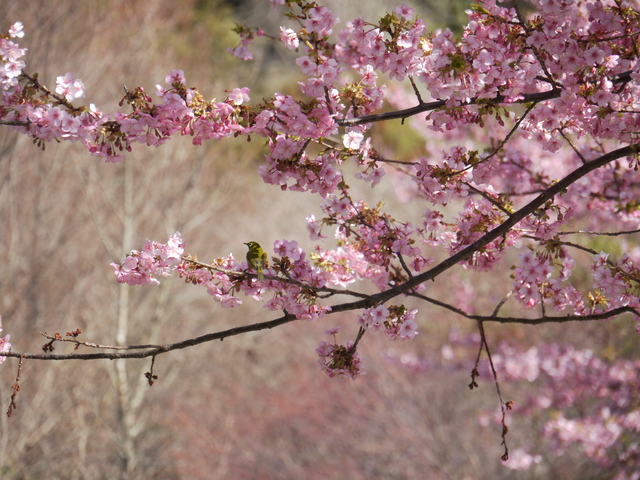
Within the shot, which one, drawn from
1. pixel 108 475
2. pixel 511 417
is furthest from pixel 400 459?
pixel 108 475

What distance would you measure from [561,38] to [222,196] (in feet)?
20.3

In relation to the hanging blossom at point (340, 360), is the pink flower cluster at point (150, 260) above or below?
above

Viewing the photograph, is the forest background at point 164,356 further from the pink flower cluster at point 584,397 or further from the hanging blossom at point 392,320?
the hanging blossom at point 392,320

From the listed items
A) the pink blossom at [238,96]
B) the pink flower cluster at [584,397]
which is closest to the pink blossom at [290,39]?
the pink blossom at [238,96]

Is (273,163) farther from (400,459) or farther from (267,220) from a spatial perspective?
(267,220)

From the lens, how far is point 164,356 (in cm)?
772

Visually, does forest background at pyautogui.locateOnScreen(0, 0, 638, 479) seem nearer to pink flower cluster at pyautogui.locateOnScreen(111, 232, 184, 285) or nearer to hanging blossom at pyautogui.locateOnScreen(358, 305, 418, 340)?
hanging blossom at pyautogui.locateOnScreen(358, 305, 418, 340)

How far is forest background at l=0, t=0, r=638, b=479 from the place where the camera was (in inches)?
225

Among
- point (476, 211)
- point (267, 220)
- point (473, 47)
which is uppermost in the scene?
point (267, 220)

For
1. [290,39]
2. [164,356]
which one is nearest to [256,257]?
[290,39]

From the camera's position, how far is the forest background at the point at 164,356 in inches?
225

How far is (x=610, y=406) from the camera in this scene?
→ 5.10 meters

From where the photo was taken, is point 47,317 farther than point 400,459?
Yes

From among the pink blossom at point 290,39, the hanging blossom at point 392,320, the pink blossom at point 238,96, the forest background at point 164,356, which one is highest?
the forest background at point 164,356
